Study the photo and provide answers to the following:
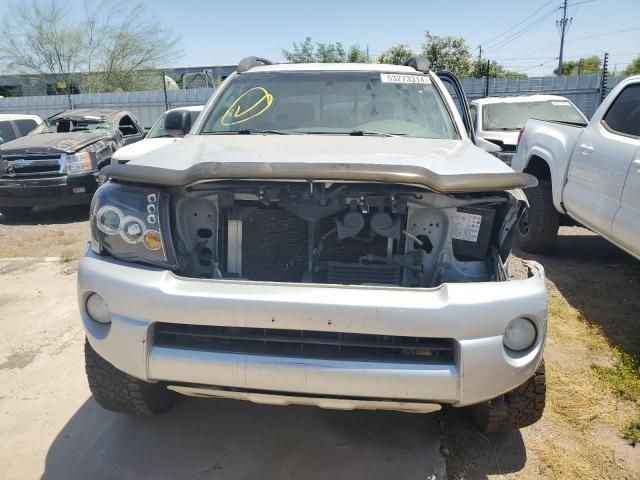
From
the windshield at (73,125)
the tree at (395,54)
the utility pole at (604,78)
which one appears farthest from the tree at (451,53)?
the windshield at (73,125)

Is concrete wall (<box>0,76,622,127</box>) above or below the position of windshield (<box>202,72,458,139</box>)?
above

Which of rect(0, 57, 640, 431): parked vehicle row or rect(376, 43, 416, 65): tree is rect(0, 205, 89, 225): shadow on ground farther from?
rect(376, 43, 416, 65): tree

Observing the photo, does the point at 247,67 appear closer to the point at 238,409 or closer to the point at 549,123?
the point at 238,409

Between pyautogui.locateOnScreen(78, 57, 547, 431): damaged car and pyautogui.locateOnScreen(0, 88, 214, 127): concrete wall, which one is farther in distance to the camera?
pyautogui.locateOnScreen(0, 88, 214, 127): concrete wall

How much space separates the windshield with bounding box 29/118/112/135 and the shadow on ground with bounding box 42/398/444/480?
6.85 meters

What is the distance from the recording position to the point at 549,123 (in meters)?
5.54

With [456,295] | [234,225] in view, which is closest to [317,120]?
[234,225]

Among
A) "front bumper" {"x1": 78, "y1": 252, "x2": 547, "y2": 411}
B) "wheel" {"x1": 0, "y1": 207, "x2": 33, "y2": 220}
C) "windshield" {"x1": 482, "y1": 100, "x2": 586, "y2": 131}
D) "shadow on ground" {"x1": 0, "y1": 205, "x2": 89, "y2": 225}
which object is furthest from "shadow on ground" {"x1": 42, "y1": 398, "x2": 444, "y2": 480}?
"windshield" {"x1": 482, "y1": 100, "x2": 586, "y2": 131}

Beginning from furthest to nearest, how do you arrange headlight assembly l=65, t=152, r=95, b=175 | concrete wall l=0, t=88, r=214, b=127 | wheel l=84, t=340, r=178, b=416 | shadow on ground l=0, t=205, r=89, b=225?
concrete wall l=0, t=88, r=214, b=127 → shadow on ground l=0, t=205, r=89, b=225 → headlight assembly l=65, t=152, r=95, b=175 → wheel l=84, t=340, r=178, b=416

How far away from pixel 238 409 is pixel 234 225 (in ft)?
3.53

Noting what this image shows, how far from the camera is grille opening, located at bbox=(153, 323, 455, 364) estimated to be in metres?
1.95

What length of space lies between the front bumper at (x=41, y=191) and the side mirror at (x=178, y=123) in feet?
14.1

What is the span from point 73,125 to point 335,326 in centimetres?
831

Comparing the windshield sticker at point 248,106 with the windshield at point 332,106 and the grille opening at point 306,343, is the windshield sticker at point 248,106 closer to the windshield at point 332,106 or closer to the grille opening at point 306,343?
the windshield at point 332,106
